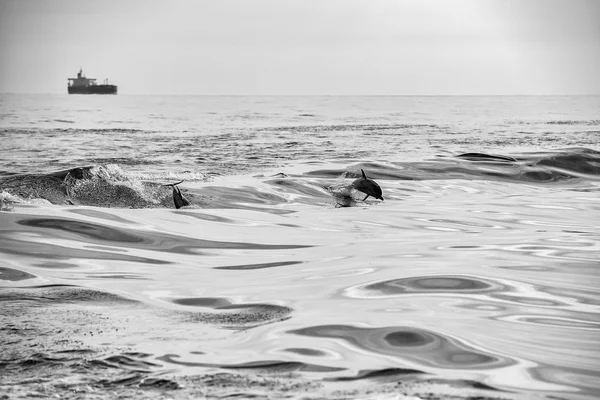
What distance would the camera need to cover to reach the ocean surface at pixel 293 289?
4398 millimetres

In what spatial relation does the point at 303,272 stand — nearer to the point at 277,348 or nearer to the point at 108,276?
the point at 108,276

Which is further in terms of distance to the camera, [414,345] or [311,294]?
[311,294]

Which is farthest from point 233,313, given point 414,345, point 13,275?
point 13,275

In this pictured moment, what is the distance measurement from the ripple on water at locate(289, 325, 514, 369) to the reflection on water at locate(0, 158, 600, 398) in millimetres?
16

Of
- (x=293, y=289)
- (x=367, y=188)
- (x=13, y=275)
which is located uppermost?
(x=367, y=188)

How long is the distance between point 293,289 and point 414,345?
1998 millimetres

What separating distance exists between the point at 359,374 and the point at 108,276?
3.60 meters

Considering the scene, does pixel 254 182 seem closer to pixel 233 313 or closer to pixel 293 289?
pixel 293 289

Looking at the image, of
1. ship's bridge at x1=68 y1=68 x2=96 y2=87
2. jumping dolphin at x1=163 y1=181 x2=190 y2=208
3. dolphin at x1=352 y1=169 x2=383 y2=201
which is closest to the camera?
jumping dolphin at x1=163 y1=181 x2=190 y2=208

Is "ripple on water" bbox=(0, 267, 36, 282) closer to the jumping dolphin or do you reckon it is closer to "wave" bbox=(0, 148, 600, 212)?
"wave" bbox=(0, 148, 600, 212)

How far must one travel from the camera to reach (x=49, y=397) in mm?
3941

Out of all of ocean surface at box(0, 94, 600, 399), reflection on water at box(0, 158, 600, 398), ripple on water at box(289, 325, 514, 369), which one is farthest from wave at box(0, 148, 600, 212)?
ripple on water at box(289, 325, 514, 369)

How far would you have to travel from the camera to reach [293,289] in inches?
267

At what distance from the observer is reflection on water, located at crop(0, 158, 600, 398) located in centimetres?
463
